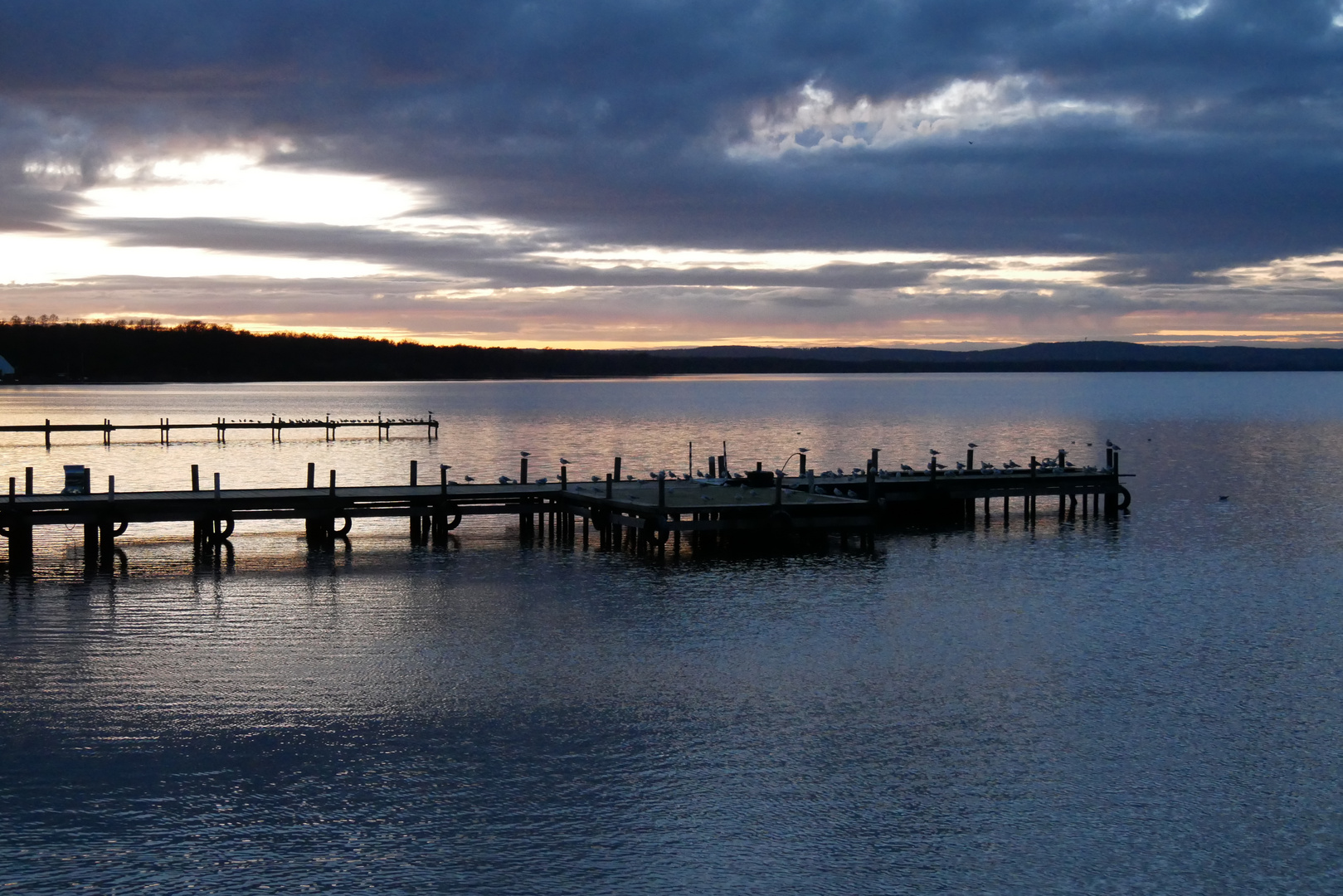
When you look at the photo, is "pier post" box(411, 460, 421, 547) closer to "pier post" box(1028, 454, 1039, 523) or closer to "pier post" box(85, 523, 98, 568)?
"pier post" box(85, 523, 98, 568)

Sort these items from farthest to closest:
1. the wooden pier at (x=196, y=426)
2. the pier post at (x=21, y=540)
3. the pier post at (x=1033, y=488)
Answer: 1. the wooden pier at (x=196, y=426)
2. the pier post at (x=1033, y=488)
3. the pier post at (x=21, y=540)

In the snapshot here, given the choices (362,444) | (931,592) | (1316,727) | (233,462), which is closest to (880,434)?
(362,444)

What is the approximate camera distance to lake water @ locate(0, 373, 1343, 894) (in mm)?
13383

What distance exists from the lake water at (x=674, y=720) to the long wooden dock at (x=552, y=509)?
1008mm

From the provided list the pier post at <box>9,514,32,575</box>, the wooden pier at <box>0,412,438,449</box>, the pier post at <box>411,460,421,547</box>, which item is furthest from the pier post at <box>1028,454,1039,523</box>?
the wooden pier at <box>0,412,438,449</box>

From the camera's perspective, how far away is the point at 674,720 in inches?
708

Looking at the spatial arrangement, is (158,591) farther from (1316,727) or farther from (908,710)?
(1316,727)

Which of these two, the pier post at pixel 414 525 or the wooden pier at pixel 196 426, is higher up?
the wooden pier at pixel 196 426

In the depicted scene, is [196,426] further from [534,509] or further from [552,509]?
[552,509]

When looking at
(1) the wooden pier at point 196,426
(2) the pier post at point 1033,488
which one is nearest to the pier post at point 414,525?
(2) the pier post at point 1033,488

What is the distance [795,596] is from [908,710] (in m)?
8.84

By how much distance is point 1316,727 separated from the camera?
712 inches

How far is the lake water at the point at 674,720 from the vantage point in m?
13.4

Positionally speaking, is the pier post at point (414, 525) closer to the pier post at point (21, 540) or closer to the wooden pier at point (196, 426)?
the pier post at point (21, 540)
